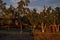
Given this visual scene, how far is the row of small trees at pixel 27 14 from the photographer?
215cm

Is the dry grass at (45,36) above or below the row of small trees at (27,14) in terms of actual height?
below

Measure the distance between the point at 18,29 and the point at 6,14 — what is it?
30cm

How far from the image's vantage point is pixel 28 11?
2.20 m

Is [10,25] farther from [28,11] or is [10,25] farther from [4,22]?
[28,11]

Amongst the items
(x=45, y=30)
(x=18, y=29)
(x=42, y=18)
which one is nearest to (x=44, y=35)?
(x=45, y=30)

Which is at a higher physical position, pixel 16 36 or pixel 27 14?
pixel 27 14

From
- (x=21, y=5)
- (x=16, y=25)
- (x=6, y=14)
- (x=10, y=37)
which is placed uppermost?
(x=21, y=5)

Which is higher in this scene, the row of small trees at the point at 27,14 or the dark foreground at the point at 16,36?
the row of small trees at the point at 27,14

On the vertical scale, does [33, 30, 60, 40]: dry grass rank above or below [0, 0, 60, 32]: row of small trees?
below

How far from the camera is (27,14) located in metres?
2.19

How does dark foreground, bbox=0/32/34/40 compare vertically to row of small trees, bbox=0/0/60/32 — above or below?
below

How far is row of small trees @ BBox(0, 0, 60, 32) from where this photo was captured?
7.05 feet

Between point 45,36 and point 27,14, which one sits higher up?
point 27,14

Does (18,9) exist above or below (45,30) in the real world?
above
